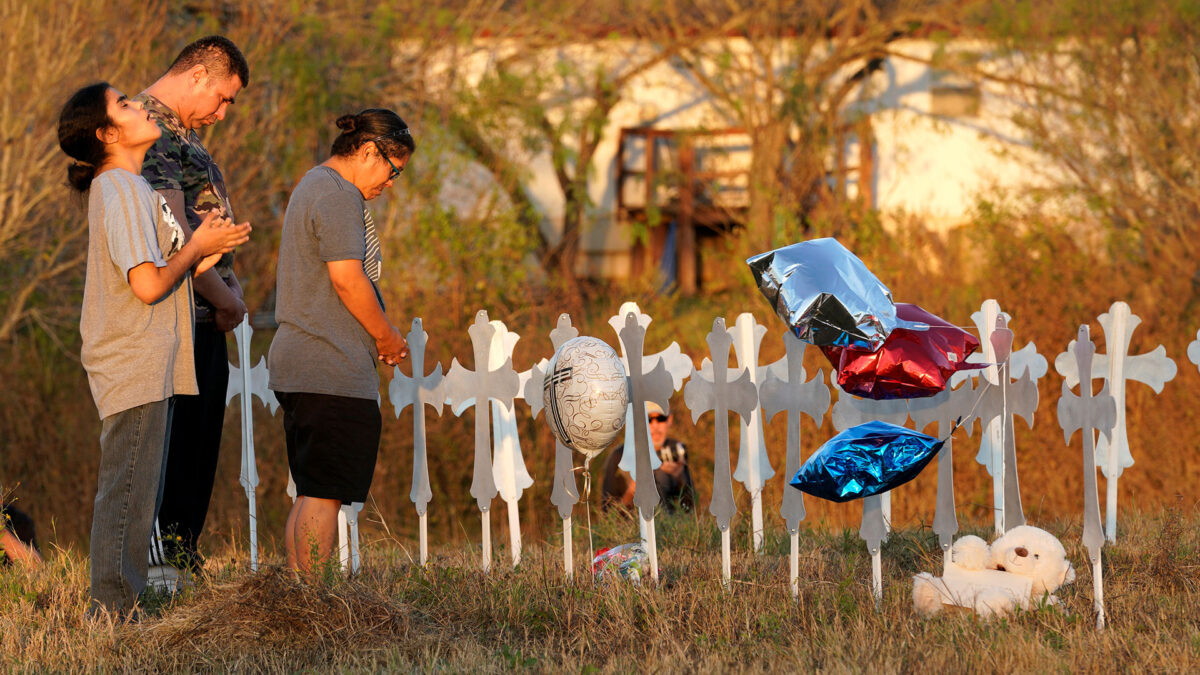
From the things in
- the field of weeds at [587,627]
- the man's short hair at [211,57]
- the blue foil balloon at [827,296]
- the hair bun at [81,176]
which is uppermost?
the man's short hair at [211,57]

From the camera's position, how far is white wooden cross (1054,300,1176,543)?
5.14 meters

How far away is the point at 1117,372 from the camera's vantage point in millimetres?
5293

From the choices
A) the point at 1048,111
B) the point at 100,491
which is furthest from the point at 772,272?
the point at 1048,111

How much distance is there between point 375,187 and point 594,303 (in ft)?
29.0

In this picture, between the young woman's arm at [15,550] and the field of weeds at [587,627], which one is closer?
the field of weeds at [587,627]

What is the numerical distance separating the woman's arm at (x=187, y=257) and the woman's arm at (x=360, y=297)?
1.08ft

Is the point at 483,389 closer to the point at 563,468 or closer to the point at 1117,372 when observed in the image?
the point at 563,468

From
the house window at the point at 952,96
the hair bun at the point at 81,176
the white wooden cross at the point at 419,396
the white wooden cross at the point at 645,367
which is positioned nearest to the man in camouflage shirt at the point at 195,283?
the hair bun at the point at 81,176

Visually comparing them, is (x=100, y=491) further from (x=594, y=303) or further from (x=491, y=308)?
(x=594, y=303)

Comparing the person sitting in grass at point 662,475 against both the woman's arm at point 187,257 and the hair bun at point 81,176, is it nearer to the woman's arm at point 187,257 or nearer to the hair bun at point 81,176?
the woman's arm at point 187,257

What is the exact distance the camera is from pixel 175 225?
3.96 meters

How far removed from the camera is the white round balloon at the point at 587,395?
406cm

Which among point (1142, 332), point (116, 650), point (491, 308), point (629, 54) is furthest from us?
point (629, 54)

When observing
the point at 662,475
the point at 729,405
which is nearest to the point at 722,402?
the point at 729,405
